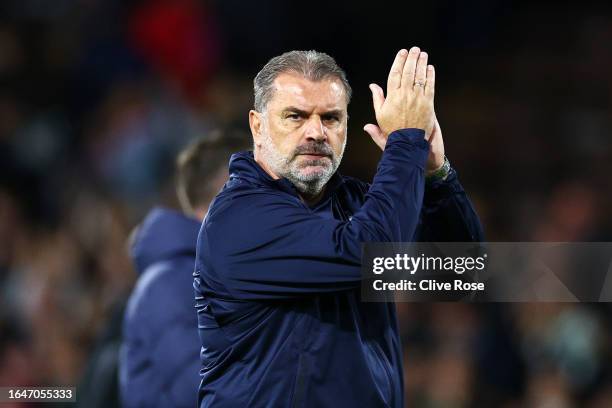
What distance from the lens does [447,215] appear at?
3027mm

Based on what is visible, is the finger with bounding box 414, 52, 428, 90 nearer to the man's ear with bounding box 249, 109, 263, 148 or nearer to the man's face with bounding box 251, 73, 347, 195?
the man's face with bounding box 251, 73, 347, 195

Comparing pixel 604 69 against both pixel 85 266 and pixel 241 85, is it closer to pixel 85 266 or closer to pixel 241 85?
pixel 241 85

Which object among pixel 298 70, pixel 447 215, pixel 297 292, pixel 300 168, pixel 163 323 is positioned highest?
pixel 298 70

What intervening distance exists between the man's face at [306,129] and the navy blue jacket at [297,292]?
6 centimetres

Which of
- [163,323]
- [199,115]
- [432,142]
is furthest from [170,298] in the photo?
[199,115]

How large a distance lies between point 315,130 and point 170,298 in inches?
50.7

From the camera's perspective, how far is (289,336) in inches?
107

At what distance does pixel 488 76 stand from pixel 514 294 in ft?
12.1

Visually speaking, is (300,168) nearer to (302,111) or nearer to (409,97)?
(302,111)

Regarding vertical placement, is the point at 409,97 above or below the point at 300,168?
above

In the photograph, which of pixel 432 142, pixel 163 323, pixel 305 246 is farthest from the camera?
pixel 163 323

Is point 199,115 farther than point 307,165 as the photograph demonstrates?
Yes

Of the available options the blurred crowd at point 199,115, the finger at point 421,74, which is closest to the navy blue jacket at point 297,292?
the finger at point 421,74

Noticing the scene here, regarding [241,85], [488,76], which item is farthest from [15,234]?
[488,76]
